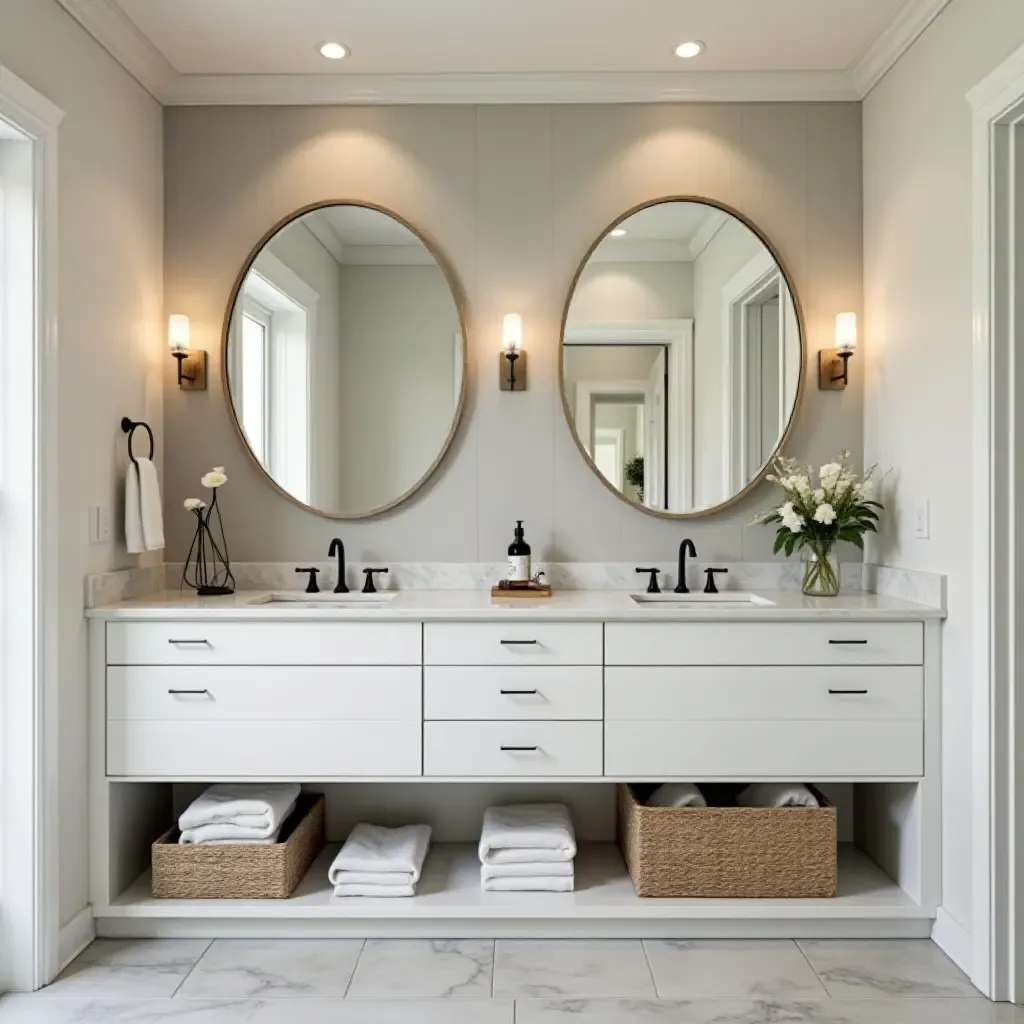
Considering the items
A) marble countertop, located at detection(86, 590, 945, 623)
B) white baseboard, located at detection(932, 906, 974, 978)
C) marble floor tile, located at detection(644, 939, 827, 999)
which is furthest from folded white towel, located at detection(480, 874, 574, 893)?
white baseboard, located at detection(932, 906, 974, 978)

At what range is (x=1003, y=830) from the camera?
7.22 feet

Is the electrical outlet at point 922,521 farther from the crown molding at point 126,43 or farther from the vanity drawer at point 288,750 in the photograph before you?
the crown molding at point 126,43

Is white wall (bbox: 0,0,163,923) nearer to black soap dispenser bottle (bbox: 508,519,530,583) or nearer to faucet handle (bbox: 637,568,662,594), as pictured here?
black soap dispenser bottle (bbox: 508,519,530,583)

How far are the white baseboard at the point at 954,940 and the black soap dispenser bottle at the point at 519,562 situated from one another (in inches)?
57.2

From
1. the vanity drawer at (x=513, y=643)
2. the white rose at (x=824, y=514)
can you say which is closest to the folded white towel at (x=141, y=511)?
the vanity drawer at (x=513, y=643)

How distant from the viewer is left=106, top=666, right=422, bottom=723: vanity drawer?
2484mm

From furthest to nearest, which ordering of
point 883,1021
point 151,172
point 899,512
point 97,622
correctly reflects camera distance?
1. point 151,172
2. point 899,512
3. point 97,622
4. point 883,1021

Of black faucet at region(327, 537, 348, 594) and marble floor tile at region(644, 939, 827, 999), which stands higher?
black faucet at region(327, 537, 348, 594)

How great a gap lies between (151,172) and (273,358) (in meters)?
0.68

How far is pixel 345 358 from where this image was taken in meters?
3.01

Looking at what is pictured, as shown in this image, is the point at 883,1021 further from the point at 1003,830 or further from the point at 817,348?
the point at 817,348

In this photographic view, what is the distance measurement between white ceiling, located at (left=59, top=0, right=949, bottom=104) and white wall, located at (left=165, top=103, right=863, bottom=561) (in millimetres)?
66

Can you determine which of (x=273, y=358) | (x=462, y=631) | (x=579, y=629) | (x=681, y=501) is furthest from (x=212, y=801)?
(x=681, y=501)

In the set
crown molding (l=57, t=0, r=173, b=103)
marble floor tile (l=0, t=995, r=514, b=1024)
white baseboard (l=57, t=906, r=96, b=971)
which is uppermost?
crown molding (l=57, t=0, r=173, b=103)
